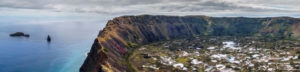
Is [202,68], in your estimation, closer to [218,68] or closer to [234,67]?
[218,68]

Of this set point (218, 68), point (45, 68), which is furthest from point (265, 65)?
point (45, 68)

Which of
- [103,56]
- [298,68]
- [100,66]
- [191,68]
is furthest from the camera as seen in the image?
[191,68]

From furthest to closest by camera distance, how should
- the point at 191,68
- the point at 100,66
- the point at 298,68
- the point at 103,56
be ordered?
the point at 191,68 → the point at 298,68 → the point at 103,56 → the point at 100,66

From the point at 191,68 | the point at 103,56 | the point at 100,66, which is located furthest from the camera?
the point at 191,68

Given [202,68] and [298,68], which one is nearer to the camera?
[298,68]

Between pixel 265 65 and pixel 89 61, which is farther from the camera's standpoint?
pixel 265 65

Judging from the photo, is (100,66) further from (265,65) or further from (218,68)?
(265,65)

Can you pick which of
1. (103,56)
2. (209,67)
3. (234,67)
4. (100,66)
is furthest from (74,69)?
(234,67)

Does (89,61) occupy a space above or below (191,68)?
above

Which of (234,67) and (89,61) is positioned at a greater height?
(89,61)
